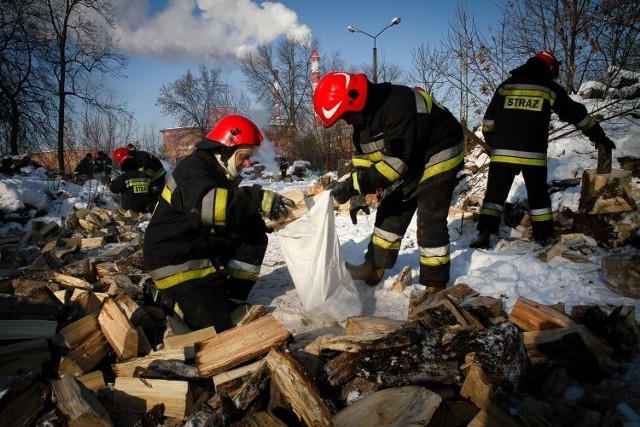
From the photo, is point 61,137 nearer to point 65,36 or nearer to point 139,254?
point 65,36

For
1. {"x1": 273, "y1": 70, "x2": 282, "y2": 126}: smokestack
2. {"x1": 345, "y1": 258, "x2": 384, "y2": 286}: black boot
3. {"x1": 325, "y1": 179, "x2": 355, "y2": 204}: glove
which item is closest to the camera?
{"x1": 325, "y1": 179, "x2": 355, "y2": 204}: glove

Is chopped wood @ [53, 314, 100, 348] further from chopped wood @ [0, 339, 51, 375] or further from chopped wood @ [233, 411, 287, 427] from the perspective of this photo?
chopped wood @ [233, 411, 287, 427]

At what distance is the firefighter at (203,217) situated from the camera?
8.45 feet

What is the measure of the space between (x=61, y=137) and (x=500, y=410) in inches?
755

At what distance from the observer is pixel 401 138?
2.84 m

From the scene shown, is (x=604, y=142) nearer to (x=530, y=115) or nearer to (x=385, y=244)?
(x=530, y=115)

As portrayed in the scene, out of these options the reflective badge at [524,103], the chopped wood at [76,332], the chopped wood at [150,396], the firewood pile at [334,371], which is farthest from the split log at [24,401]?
the reflective badge at [524,103]

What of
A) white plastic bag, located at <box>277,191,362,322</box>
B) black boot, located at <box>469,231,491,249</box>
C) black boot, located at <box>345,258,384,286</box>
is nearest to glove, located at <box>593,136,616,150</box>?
black boot, located at <box>469,231,491,249</box>

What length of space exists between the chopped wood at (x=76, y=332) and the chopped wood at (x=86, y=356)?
3 centimetres

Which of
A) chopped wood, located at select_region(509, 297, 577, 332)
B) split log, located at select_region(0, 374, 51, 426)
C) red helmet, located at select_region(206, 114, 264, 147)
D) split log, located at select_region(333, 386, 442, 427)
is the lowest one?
split log, located at select_region(0, 374, 51, 426)

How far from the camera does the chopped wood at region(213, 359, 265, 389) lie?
78.2 inches

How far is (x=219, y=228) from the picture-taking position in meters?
2.77

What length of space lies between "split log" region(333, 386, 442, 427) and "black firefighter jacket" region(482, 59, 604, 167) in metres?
Answer: 3.12

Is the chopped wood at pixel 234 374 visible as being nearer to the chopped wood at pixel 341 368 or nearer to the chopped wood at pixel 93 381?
the chopped wood at pixel 341 368
